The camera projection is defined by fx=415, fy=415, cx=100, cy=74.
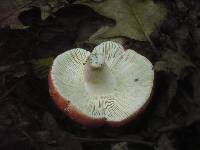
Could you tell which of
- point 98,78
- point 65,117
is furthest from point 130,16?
point 65,117

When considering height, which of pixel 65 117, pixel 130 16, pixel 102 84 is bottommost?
pixel 65 117

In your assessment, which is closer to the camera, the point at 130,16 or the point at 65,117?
the point at 65,117

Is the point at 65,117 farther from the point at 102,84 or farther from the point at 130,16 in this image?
the point at 130,16

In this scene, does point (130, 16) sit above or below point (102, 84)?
above

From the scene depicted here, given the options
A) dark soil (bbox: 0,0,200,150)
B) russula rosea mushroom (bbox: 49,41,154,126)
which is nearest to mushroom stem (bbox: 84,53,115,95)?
russula rosea mushroom (bbox: 49,41,154,126)

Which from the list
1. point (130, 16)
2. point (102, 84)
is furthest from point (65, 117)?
point (130, 16)

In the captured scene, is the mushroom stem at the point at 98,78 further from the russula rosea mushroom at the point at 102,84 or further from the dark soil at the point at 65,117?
the dark soil at the point at 65,117
